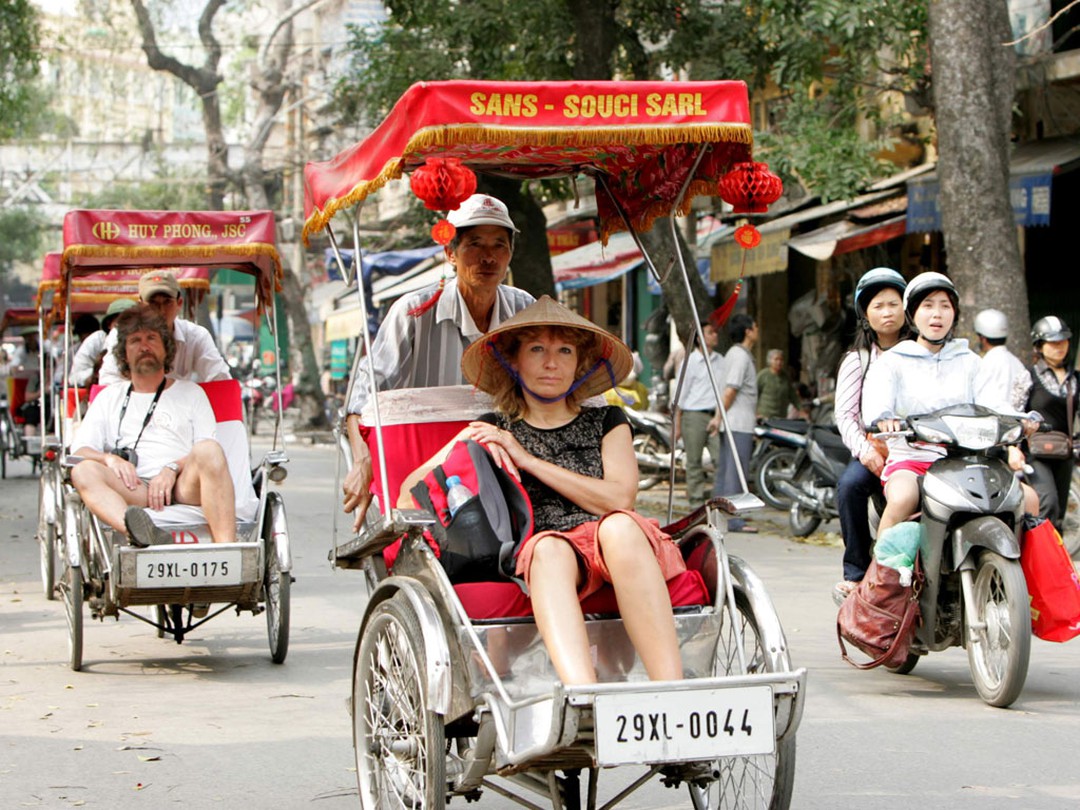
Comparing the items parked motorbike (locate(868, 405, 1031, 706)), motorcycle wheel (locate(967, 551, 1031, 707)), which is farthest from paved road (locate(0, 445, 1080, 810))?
parked motorbike (locate(868, 405, 1031, 706))

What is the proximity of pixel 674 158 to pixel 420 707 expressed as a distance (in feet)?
7.62

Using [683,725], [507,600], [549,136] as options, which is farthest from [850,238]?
[683,725]

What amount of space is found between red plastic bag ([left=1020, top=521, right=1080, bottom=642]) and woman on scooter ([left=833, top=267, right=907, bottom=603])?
78 centimetres

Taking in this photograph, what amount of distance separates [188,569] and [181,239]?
2682 millimetres

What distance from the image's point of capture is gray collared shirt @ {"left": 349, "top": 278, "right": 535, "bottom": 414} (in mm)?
Result: 5520

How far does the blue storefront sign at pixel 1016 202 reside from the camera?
1366 centimetres

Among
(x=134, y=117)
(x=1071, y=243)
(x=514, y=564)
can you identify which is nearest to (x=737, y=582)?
(x=514, y=564)

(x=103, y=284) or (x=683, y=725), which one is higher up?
(x=103, y=284)

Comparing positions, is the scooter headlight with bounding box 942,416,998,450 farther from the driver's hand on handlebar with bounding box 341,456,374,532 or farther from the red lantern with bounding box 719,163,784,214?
the driver's hand on handlebar with bounding box 341,456,374,532

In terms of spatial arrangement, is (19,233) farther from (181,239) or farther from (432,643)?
(432,643)

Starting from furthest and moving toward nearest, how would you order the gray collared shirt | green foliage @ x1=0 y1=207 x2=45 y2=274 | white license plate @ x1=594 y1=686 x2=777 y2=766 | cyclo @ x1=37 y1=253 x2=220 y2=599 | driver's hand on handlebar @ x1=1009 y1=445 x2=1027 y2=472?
green foliage @ x1=0 y1=207 x2=45 y2=274 < cyclo @ x1=37 y1=253 x2=220 y2=599 < driver's hand on handlebar @ x1=1009 y1=445 x2=1027 y2=472 < the gray collared shirt < white license plate @ x1=594 y1=686 x2=777 y2=766

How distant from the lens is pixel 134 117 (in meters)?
84.4

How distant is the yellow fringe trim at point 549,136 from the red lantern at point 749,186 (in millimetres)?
127

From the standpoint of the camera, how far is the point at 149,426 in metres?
7.71
